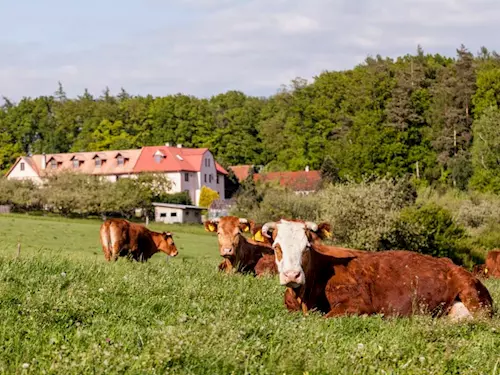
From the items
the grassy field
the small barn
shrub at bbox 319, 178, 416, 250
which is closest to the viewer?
the grassy field

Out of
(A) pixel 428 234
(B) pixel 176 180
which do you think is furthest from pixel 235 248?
(B) pixel 176 180

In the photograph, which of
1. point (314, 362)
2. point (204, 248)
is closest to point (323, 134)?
point (204, 248)

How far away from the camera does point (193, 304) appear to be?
945 centimetres

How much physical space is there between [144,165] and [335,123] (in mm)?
31360

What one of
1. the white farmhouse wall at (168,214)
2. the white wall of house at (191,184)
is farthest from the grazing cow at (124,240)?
the white wall of house at (191,184)

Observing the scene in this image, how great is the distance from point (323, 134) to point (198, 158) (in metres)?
20.9

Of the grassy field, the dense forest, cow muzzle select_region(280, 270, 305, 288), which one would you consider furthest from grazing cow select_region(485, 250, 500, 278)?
the dense forest

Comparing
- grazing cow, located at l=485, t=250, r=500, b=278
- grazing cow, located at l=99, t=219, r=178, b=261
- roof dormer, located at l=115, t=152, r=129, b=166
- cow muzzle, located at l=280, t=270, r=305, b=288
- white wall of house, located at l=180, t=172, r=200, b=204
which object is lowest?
grazing cow, located at l=485, t=250, r=500, b=278

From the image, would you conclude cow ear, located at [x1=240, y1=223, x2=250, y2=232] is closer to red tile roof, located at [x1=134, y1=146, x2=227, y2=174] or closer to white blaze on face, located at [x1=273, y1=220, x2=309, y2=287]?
white blaze on face, located at [x1=273, y1=220, x2=309, y2=287]

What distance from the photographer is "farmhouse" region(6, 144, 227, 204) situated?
122375 millimetres

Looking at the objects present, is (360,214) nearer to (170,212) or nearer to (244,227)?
(170,212)

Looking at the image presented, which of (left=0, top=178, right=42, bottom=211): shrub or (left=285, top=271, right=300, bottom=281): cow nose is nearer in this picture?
(left=285, top=271, right=300, bottom=281): cow nose

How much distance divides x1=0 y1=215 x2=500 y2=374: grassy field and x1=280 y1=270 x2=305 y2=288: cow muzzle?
0.38 meters

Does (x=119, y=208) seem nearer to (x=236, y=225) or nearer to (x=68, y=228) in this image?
(x=68, y=228)
